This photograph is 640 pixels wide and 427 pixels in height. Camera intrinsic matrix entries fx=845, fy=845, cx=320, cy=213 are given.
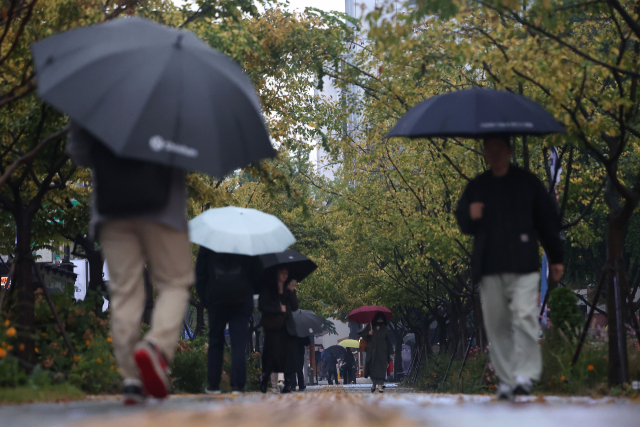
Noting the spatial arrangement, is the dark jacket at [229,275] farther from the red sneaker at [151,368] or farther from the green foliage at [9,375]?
the red sneaker at [151,368]

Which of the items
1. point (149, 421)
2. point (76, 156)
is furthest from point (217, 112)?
point (149, 421)

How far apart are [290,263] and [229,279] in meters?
4.93

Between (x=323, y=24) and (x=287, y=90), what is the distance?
5.52ft

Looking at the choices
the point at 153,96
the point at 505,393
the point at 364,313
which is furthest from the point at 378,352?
the point at 153,96

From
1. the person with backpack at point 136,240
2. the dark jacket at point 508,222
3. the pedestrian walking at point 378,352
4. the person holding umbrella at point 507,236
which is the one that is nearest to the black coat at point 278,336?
the person holding umbrella at point 507,236

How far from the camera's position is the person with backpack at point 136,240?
485cm

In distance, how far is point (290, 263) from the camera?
13.9 metres

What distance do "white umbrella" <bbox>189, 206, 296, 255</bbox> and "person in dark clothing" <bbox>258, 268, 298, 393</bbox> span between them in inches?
64.9

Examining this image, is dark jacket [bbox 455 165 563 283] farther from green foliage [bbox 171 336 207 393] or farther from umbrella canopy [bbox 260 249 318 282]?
green foliage [bbox 171 336 207 393]

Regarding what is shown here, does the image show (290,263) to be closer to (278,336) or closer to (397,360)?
(278,336)

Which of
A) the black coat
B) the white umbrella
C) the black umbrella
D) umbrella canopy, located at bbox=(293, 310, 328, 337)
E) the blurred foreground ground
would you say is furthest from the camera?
umbrella canopy, located at bbox=(293, 310, 328, 337)

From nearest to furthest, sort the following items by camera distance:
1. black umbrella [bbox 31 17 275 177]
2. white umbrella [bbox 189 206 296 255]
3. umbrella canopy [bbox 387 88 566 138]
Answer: black umbrella [bbox 31 17 275 177], umbrella canopy [bbox 387 88 566 138], white umbrella [bbox 189 206 296 255]

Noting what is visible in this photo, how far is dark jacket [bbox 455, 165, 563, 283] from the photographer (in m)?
5.90

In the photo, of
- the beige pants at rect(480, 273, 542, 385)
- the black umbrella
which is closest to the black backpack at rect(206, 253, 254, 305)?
the beige pants at rect(480, 273, 542, 385)
